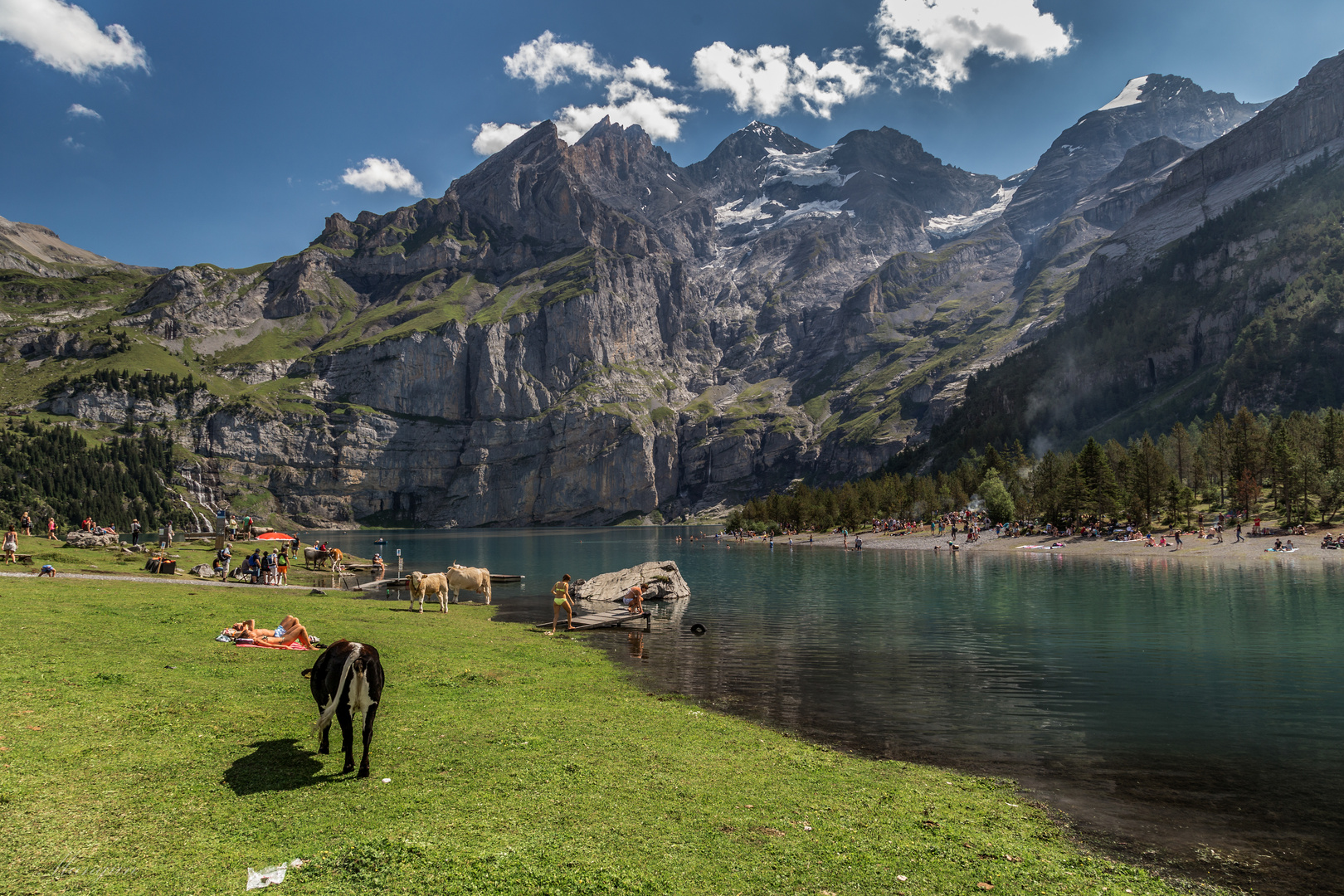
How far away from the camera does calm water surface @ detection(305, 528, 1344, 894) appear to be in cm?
1487

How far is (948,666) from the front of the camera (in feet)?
106

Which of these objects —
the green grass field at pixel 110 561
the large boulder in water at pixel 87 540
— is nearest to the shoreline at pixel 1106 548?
the green grass field at pixel 110 561

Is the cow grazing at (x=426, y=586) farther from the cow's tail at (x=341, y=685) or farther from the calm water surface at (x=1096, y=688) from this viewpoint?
the cow's tail at (x=341, y=685)

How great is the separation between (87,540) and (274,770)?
6885 centimetres

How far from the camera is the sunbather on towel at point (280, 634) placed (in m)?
27.0

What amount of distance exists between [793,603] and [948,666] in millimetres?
27339

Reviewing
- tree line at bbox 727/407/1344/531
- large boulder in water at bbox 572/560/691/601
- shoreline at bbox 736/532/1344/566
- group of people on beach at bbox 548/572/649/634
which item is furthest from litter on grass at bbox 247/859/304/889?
tree line at bbox 727/407/1344/531

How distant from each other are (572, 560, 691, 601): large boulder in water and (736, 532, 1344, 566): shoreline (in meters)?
71.3

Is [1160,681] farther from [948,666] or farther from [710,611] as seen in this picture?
[710,611]

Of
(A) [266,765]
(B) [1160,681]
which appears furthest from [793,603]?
(A) [266,765]

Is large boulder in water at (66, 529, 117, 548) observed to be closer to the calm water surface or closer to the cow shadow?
the calm water surface

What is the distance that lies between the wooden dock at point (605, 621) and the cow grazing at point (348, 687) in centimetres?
2907

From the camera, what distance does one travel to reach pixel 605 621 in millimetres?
45562

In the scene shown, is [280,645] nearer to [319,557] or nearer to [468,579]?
[468,579]
